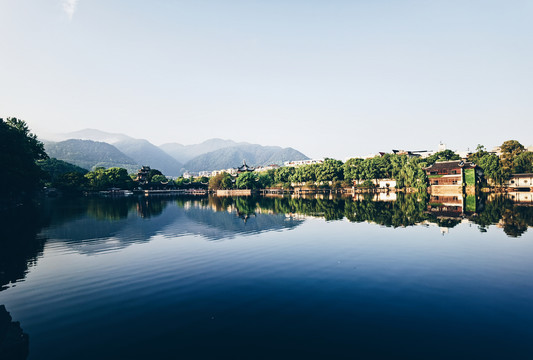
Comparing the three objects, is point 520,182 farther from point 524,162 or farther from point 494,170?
point 494,170

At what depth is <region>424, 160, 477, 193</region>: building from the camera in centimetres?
6950

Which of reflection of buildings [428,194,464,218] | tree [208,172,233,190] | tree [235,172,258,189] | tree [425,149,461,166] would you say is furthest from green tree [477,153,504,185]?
tree [208,172,233,190]

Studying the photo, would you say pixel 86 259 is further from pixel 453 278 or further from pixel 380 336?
pixel 453 278

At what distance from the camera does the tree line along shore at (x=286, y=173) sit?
46.4m

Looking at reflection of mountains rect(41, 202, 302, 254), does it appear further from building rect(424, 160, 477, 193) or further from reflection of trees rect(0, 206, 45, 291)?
building rect(424, 160, 477, 193)

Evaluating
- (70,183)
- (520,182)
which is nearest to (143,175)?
(70,183)

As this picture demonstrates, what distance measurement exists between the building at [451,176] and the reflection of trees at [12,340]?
8340 centimetres

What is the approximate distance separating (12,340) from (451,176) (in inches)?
3373

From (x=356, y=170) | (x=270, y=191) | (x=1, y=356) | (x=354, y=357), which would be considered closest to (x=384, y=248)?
(x=354, y=357)

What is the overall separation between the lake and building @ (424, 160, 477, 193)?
55.5 metres

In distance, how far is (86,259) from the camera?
57.8 feet

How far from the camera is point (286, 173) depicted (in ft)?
407

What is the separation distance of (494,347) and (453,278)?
591 cm

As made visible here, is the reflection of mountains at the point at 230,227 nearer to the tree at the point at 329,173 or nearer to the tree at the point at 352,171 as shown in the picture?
the tree at the point at 329,173
